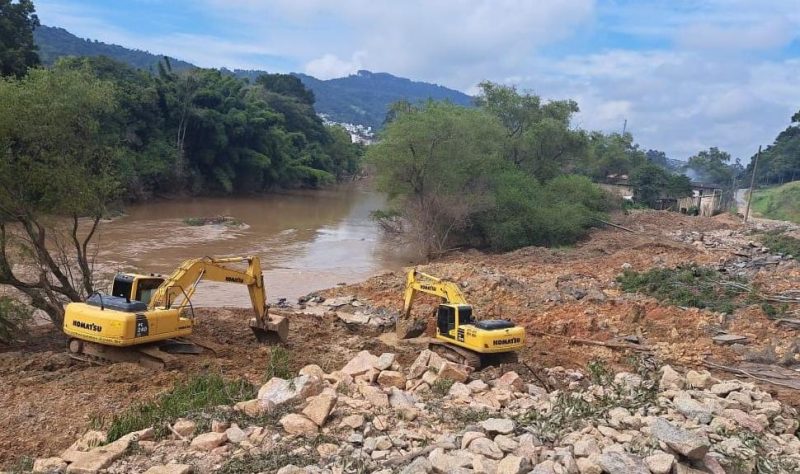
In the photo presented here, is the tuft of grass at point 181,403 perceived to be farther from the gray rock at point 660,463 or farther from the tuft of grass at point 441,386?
the gray rock at point 660,463

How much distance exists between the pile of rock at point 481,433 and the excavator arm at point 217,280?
3169mm

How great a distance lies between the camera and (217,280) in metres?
11.2

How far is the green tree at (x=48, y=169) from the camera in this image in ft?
37.0

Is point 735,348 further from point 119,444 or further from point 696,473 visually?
point 119,444

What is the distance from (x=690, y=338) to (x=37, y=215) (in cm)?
1368

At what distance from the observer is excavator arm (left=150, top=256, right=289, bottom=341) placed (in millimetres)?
10258

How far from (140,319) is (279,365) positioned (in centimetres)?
226

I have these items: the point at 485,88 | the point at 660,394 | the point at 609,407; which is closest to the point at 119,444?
the point at 609,407

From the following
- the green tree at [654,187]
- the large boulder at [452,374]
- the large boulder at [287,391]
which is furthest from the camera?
the green tree at [654,187]

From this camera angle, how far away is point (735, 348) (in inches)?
501

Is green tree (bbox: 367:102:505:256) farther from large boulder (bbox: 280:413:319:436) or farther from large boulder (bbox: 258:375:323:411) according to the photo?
large boulder (bbox: 280:413:319:436)

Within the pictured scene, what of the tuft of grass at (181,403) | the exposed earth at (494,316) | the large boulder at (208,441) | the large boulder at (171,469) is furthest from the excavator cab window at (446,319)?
the large boulder at (171,469)

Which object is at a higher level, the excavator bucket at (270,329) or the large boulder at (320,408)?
the large boulder at (320,408)

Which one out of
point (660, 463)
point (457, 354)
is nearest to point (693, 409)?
point (660, 463)
